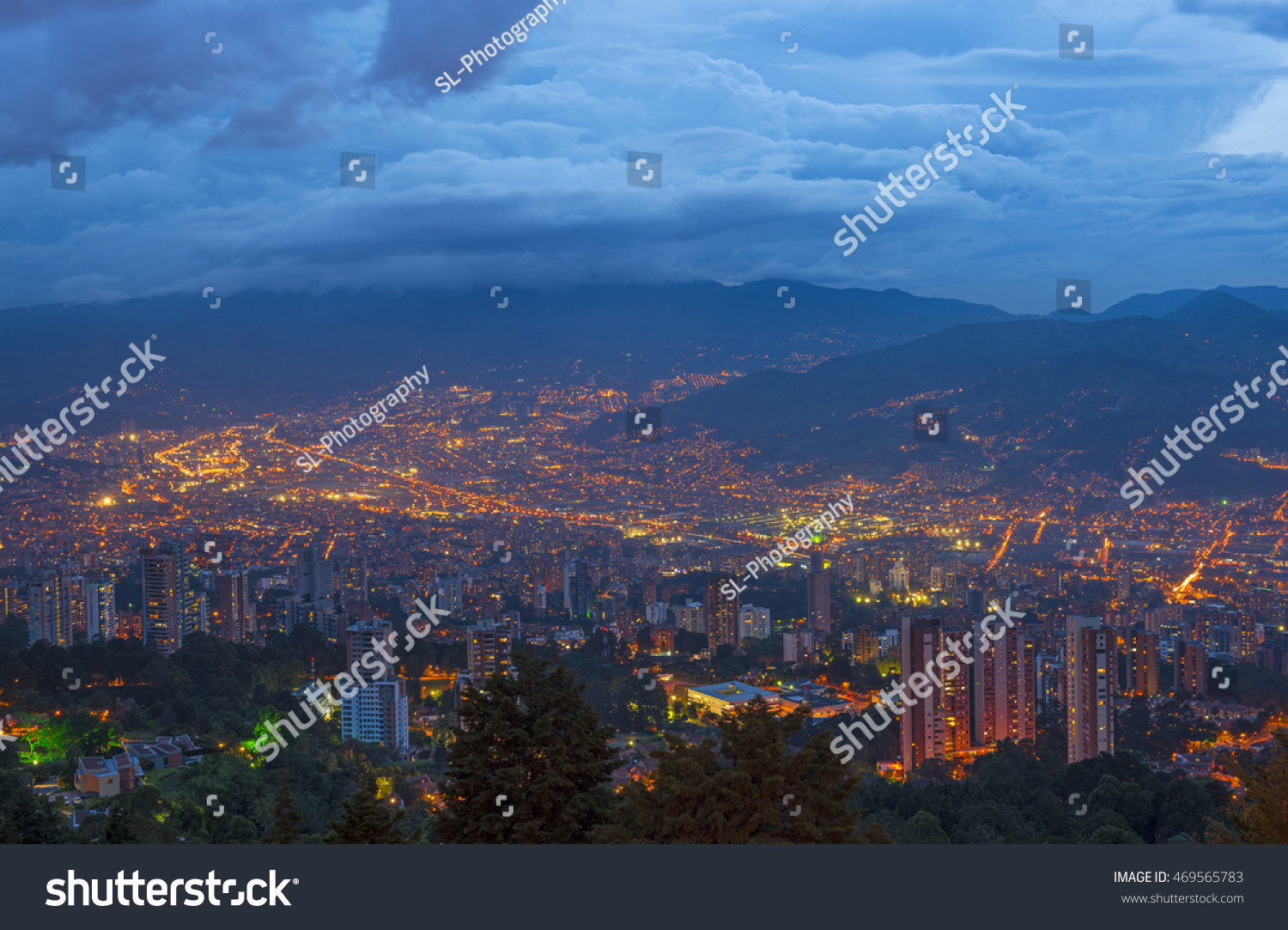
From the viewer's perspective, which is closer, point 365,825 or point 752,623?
point 365,825

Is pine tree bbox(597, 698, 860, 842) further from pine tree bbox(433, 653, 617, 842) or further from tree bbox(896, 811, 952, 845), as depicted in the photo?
tree bbox(896, 811, 952, 845)

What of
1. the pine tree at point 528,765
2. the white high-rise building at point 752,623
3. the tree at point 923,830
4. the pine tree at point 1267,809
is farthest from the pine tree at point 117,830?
the white high-rise building at point 752,623

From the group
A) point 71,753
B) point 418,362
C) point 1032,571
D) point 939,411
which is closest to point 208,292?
point 418,362

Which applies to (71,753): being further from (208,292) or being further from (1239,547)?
(1239,547)

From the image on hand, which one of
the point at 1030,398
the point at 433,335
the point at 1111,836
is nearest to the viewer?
the point at 1111,836

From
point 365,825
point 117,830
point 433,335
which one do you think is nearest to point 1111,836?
point 365,825

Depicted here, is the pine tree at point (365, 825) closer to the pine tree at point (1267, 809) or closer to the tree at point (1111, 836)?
the pine tree at point (1267, 809)

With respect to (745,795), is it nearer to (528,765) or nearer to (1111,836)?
(528,765)
